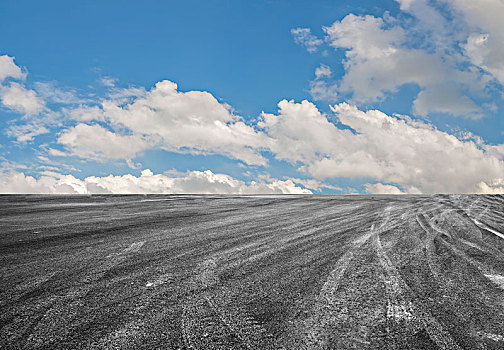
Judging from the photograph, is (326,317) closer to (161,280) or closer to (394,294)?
(394,294)

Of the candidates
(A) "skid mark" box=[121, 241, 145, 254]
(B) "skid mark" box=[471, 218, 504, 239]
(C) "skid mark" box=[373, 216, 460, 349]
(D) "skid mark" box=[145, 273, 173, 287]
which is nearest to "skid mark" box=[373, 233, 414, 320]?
(C) "skid mark" box=[373, 216, 460, 349]

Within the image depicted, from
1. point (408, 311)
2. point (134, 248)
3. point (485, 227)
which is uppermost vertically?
point (485, 227)

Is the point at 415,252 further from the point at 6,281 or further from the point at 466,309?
the point at 6,281

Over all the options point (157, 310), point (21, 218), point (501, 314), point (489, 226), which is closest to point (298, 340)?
point (157, 310)

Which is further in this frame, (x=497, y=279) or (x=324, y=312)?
(x=497, y=279)

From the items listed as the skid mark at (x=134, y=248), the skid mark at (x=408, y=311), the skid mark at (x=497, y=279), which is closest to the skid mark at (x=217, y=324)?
the skid mark at (x=408, y=311)

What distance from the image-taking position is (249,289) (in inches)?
131

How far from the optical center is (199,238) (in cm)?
579

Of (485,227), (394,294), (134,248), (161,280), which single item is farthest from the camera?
(485,227)

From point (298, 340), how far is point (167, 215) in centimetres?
708

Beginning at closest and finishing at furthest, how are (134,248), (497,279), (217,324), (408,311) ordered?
1. (217,324)
2. (408,311)
3. (497,279)
4. (134,248)

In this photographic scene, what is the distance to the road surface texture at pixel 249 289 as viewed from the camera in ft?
8.03

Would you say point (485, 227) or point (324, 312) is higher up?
point (485, 227)

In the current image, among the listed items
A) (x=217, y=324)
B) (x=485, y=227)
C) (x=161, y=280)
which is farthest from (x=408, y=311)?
(x=485, y=227)
